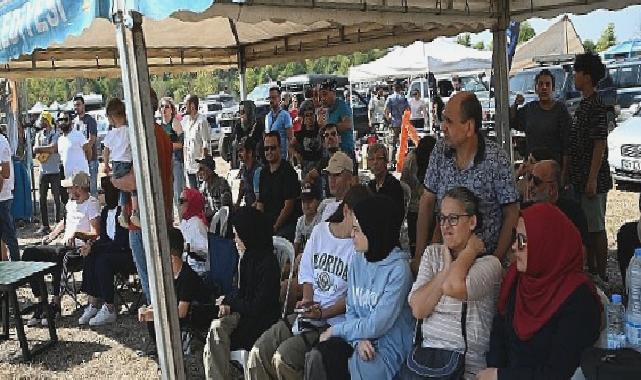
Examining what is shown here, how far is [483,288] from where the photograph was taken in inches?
106

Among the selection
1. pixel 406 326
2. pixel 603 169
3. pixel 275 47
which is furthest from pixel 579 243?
pixel 275 47

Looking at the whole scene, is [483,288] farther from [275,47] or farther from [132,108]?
[275,47]

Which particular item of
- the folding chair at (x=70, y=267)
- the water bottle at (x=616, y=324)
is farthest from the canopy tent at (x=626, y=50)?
the water bottle at (x=616, y=324)

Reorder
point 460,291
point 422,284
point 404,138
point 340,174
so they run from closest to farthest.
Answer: point 460,291 < point 422,284 < point 340,174 < point 404,138

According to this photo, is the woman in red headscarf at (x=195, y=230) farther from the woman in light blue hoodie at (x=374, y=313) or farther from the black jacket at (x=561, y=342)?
the black jacket at (x=561, y=342)

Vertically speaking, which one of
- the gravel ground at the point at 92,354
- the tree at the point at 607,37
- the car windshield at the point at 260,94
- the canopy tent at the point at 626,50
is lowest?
the gravel ground at the point at 92,354

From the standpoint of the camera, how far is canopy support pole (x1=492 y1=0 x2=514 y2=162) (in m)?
5.57

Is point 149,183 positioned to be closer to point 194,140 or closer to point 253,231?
point 253,231

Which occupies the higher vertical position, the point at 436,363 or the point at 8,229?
the point at 8,229

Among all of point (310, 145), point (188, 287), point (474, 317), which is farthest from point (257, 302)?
point (310, 145)

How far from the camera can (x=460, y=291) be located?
8.72 feet

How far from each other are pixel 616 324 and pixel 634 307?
0.33 ft

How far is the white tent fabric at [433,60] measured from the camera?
53.5ft

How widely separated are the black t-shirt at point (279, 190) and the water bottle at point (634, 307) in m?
3.32
